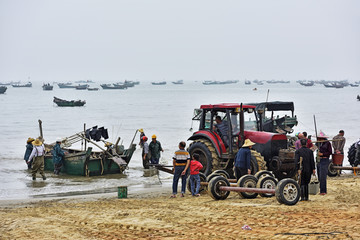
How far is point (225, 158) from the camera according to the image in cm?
1323

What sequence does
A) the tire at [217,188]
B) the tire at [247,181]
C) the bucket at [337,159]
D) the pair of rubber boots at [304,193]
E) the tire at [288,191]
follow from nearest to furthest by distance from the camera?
the tire at [288,191]
the pair of rubber boots at [304,193]
the tire at [247,181]
the tire at [217,188]
the bucket at [337,159]

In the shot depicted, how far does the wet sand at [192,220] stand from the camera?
8062 millimetres

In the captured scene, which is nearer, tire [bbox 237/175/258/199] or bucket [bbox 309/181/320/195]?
tire [bbox 237/175/258/199]

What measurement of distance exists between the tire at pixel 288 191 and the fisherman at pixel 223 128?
3359 millimetres

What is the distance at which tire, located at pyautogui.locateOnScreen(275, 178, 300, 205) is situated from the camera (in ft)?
32.8

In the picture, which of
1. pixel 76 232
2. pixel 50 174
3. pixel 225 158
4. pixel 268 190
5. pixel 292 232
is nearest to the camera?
pixel 292 232

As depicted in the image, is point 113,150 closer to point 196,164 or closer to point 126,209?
point 196,164

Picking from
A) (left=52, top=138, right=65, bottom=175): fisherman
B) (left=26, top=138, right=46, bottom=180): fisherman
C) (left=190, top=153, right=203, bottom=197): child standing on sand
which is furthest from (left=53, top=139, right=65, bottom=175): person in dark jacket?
(left=190, top=153, right=203, bottom=197): child standing on sand

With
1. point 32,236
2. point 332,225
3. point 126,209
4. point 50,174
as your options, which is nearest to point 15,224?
point 32,236

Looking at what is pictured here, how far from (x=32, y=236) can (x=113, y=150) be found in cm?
1085

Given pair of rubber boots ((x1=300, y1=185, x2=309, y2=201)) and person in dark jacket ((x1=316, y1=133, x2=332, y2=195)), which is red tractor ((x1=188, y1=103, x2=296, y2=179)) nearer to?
person in dark jacket ((x1=316, y1=133, x2=332, y2=195))

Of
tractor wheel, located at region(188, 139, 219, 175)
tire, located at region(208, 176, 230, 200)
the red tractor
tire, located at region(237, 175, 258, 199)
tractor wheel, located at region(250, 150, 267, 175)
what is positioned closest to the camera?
tire, located at region(237, 175, 258, 199)

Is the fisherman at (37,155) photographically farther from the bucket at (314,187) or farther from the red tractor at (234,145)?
the bucket at (314,187)

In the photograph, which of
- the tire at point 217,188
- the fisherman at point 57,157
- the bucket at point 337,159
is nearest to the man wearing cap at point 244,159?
the tire at point 217,188
